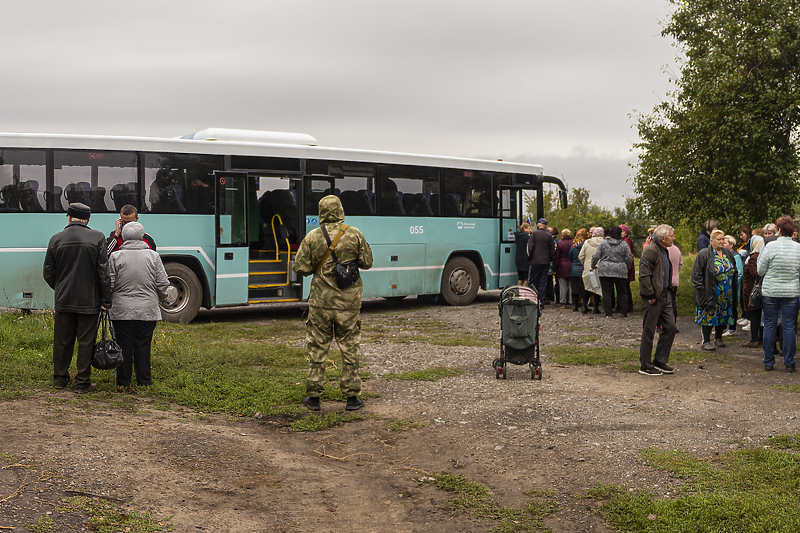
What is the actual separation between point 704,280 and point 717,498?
6.57 meters

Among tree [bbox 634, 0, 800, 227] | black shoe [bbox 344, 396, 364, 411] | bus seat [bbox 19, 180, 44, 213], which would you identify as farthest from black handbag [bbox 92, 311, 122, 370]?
tree [bbox 634, 0, 800, 227]

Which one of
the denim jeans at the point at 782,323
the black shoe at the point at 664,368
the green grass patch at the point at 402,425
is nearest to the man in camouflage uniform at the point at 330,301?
the green grass patch at the point at 402,425

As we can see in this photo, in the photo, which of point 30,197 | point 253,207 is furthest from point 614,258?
point 30,197

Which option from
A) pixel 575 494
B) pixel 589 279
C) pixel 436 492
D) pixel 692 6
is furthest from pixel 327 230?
pixel 692 6

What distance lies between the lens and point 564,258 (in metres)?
16.0

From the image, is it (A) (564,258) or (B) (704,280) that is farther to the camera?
(A) (564,258)

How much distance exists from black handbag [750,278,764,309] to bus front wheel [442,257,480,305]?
24.6 feet

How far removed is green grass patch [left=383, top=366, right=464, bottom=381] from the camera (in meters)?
8.95

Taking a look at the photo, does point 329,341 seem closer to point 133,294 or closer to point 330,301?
point 330,301

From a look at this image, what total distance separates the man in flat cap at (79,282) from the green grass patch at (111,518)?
123 inches

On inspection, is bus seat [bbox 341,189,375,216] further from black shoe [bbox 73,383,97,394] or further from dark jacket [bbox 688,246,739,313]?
black shoe [bbox 73,383,97,394]

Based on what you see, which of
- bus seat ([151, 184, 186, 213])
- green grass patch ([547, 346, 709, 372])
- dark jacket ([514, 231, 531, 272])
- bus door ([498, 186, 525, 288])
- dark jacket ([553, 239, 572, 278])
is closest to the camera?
green grass patch ([547, 346, 709, 372])

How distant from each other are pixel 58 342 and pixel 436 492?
441 cm

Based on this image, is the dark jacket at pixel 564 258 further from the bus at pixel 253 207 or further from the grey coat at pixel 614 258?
the bus at pixel 253 207
